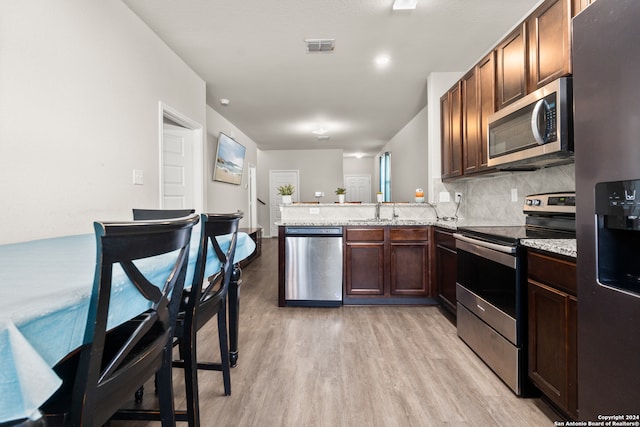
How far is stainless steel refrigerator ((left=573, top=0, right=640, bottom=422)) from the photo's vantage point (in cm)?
98

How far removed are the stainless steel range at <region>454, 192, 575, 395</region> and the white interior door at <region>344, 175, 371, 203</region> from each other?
8867mm

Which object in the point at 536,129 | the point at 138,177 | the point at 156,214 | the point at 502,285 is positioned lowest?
the point at 502,285

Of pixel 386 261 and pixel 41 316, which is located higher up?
pixel 41 316

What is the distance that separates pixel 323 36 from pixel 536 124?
1979 millimetres

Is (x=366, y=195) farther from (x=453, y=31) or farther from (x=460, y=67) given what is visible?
(x=453, y=31)

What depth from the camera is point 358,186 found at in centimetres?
1134

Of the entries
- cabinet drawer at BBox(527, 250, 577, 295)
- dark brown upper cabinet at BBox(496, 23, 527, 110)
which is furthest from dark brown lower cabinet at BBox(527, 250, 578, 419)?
dark brown upper cabinet at BBox(496, 23, 527, 110)

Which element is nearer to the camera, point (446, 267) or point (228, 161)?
point (446, 267)

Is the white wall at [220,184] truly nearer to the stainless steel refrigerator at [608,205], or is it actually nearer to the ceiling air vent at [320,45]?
the ceiling air vent at [320,45]

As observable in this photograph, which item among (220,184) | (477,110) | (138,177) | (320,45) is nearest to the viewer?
(138,177)

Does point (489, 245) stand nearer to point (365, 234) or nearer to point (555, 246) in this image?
point (555, 246)

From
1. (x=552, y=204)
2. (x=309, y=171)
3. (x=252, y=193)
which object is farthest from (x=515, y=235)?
(x=309, y=171)

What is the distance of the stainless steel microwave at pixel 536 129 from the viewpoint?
5.63ft

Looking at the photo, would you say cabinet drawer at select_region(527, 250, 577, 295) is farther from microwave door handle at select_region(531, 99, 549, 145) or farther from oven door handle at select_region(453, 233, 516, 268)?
microwave door handle at select_region(531, 99, 549, 145)
